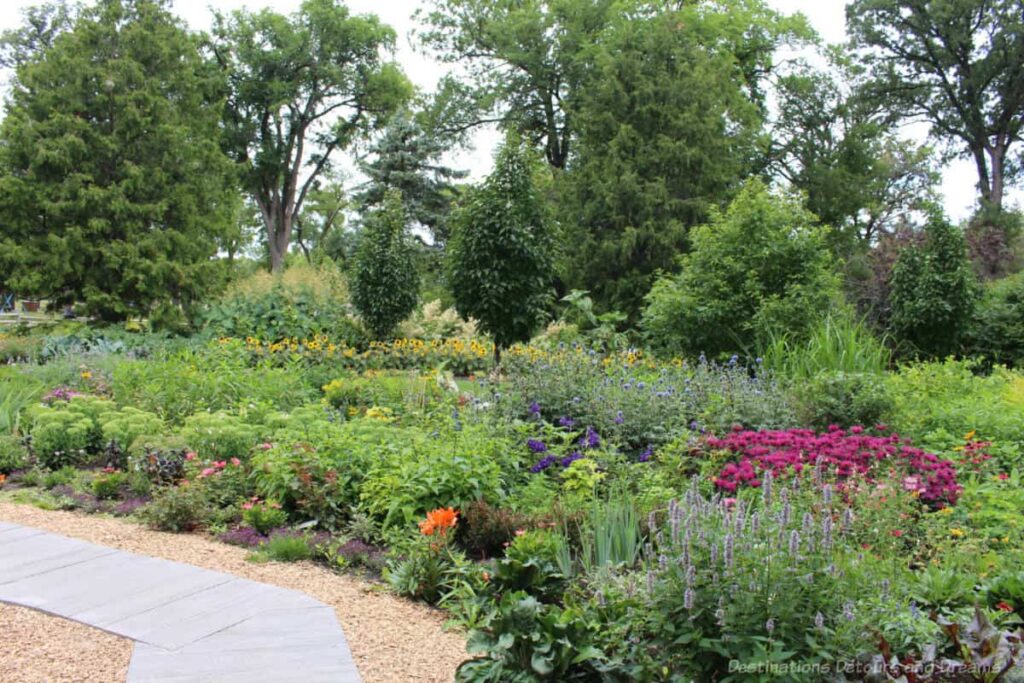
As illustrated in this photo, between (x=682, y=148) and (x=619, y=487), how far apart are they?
600 inches

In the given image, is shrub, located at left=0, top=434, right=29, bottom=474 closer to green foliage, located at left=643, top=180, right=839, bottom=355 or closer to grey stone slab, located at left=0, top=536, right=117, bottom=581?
grey stone slab, located at left=0, top=536, right=117, bottom=581

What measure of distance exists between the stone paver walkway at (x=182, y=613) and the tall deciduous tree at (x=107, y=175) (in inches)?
528

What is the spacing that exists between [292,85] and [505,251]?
2098 cm

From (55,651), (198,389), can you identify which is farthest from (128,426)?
(55,651)

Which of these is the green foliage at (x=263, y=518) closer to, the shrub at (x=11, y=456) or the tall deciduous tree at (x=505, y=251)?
the shrub at (x=11, y=456)

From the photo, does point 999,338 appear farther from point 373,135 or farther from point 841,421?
point 373,135

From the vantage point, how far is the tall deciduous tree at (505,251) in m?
10.2

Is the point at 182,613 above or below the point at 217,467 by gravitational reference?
below

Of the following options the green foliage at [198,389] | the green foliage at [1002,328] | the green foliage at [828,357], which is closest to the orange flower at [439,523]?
the green foliage at [198,389]

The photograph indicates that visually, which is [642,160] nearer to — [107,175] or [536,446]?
[107,175]

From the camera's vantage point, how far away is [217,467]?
554 centimetres

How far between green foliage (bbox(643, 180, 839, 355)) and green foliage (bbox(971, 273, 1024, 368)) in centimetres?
301

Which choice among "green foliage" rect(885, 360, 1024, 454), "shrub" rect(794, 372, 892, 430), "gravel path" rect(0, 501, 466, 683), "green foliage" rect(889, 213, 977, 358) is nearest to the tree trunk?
"green foliage" rect(889, 213, 977, 358)

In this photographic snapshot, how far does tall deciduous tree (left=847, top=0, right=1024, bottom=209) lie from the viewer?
24.2 m
